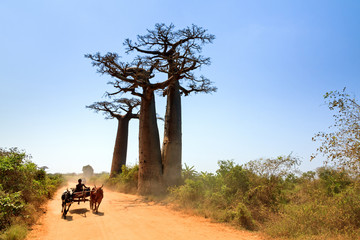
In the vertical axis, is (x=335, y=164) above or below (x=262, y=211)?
above

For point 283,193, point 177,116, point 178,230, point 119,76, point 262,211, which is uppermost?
point 119,76

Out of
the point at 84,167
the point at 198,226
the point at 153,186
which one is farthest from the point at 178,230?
the point at 84,167

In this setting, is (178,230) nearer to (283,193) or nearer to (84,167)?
(283,193)

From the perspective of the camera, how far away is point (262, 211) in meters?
5.62

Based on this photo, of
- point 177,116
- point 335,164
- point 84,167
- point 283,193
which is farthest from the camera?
point 84,167

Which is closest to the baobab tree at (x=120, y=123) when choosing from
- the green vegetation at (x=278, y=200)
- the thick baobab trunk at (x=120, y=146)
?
the thick baobab trunk at (x=120, y=146)

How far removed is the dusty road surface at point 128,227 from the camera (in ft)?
14.9

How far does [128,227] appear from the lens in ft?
16.8

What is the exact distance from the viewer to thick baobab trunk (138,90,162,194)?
10406 millimetres

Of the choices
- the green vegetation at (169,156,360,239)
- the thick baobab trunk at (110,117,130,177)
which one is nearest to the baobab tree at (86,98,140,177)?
the thick baobab trunk at (110,117,130,177)

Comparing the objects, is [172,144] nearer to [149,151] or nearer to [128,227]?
[149,151]

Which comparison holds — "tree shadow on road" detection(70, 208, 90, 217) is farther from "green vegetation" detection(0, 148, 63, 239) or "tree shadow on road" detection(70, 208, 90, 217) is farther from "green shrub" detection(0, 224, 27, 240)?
"green shrub" detection(0, 224, 27, 240)

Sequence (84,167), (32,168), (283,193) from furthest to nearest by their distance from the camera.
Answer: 1. (84,167)
2. (32,168)
3. (283,193)

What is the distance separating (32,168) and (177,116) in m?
6.41
